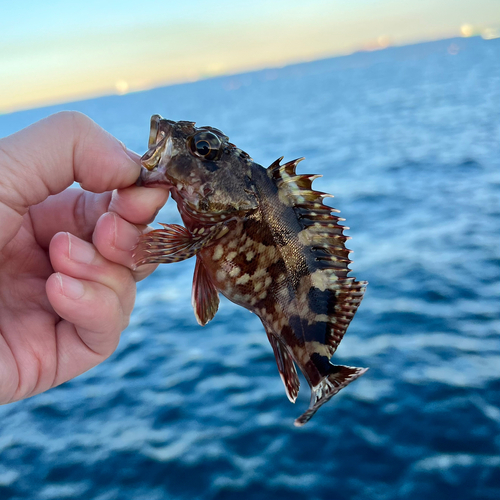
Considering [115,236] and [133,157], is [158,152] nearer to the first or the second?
[133,157]

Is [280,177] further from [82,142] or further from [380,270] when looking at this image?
[380,270]

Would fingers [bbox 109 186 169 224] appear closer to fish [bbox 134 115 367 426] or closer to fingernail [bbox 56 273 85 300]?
fish [bbox 134 115 367 426]

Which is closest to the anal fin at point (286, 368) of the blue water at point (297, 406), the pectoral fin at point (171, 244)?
the pectoral fin at point (171, 244)

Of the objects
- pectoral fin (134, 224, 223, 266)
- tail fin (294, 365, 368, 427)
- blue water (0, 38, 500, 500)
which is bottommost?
blue water (0, 38, 500, 500)

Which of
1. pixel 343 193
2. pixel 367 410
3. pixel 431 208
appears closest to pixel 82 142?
pixel 367 410

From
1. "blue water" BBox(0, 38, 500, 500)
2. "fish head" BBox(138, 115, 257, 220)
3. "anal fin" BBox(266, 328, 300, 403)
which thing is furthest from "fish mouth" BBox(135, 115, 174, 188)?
"blue water" BBox(0, 38, 500, 500)

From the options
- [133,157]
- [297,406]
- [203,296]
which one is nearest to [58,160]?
[133,157]
